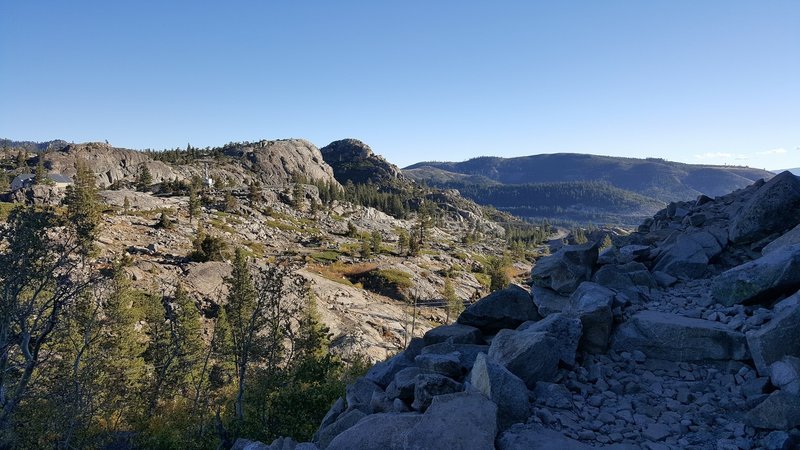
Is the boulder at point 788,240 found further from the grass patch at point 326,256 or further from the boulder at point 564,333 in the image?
the grass patch at point 326,256

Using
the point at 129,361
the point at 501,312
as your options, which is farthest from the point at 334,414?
the point at 129,361

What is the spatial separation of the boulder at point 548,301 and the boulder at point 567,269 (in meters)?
0.29

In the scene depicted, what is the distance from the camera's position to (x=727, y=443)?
9.43 metres

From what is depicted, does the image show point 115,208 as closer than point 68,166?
Yes

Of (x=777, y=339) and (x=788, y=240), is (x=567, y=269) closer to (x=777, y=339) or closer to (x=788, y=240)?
(x=788, y=240)

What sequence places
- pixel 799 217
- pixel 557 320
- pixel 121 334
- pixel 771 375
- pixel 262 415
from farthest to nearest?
pixel 121 334 < pixel 262 415 < pixel 799 217 < pixel 557 320 < pixel 771 375

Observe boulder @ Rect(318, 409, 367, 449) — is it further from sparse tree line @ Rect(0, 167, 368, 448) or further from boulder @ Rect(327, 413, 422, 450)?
sparse tree line @ Rect(0, 167, 368, 448)

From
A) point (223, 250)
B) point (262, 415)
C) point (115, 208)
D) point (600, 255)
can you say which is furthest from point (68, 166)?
point (600, 255)

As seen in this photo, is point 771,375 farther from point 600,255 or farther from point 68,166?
point 68,166

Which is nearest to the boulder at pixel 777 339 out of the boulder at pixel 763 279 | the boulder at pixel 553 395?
the boulder at pixel 763 279

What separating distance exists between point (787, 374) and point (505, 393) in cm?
677

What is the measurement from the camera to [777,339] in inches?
438

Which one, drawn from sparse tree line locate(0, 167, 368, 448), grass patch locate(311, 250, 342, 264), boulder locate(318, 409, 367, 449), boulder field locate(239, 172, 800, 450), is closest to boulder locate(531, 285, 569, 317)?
boulder field locate(239, 172, 800, 450)

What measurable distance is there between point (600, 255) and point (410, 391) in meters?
14.7
